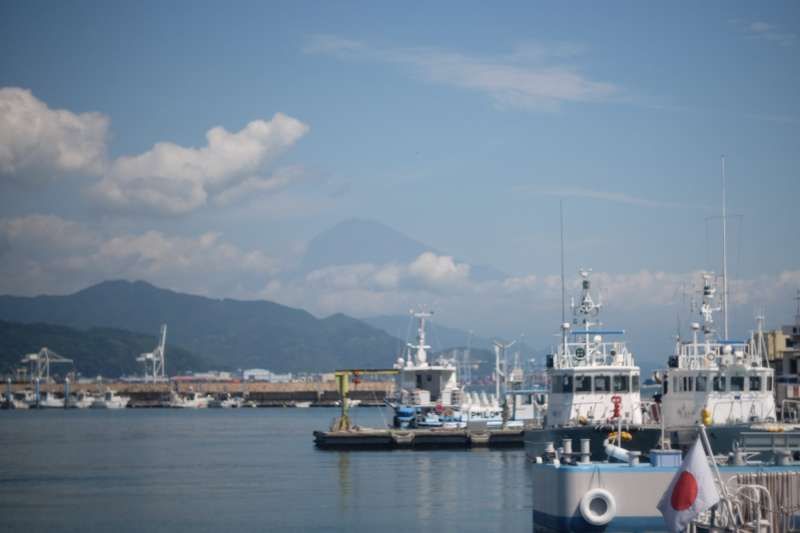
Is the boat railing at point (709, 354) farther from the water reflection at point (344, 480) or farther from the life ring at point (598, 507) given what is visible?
the life ring at point (598, 507)

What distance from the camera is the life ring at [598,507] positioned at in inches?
1075

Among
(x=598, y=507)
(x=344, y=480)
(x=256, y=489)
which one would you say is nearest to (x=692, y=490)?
(x=598, y=507)

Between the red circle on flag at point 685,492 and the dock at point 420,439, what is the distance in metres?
51.7

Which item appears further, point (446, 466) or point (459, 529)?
point (446, 466)

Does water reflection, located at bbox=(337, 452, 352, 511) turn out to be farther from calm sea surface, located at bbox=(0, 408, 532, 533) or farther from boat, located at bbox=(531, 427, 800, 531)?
boat, located at bbox=(531, 427, 800, 531)

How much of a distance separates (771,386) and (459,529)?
14.3m

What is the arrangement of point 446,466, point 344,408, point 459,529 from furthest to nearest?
1. point 344,408
2. point 446,466
3. point 459,529

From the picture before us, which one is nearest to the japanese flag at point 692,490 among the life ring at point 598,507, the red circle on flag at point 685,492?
the red circle on flag at point 685,492

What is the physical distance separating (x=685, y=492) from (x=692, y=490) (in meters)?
0.13

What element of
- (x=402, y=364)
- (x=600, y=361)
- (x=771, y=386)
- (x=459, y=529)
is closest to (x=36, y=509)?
(x=459, y=529)

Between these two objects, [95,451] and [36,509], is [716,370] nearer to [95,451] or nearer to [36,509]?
[36,509]

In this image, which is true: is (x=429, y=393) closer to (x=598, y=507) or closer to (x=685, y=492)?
(x=598, y=507)

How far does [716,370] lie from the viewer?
45.6m

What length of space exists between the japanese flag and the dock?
5173cm
